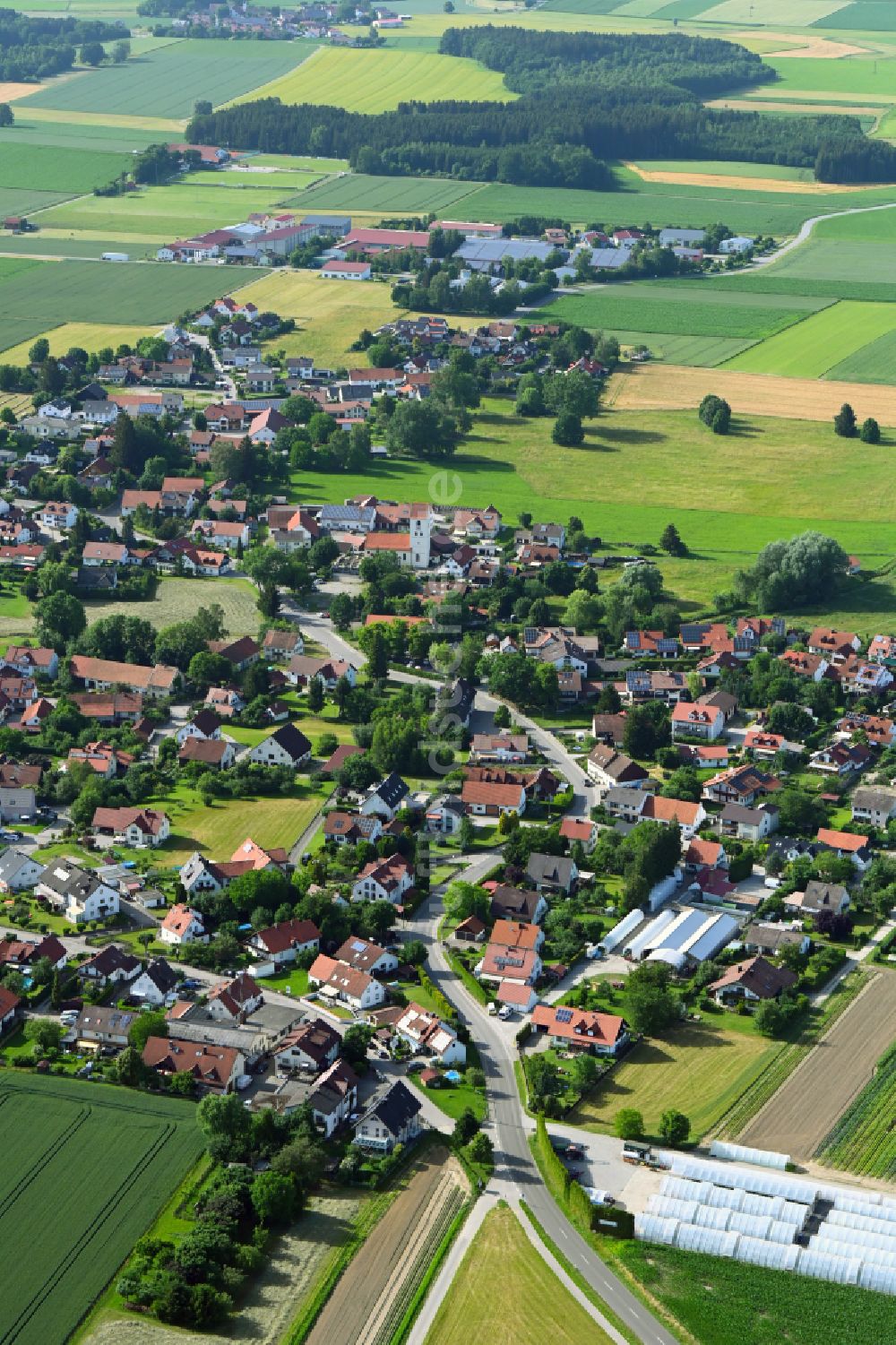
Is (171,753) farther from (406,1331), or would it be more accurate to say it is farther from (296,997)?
(406,1331)

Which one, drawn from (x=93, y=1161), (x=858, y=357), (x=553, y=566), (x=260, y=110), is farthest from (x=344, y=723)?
(x=260, y=110)

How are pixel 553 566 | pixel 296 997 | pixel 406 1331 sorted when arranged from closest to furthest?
pixel 406 1331, pixel 296 997, pixel 553 566

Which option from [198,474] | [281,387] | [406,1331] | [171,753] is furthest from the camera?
[281,387]

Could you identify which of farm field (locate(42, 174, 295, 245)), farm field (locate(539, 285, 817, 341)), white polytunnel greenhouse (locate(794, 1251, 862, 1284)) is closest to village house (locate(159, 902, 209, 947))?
white polytunnel greenhouse (locate(794, 1251, 862, 1284))

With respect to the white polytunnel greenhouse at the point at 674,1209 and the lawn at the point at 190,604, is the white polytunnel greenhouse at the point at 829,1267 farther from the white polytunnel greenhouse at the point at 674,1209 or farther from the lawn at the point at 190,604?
the lawn at the point at 190,604

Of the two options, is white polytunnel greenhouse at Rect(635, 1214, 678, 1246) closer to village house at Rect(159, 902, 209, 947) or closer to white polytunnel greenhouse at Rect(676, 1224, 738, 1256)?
white polytunnel greenhouse at Rect(676, 1224, 738, 1256)

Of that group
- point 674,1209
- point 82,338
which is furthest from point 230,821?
point 82,338

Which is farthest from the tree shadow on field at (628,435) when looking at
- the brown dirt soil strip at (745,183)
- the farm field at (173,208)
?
Result: the brown dirt soil strip at (745,183)

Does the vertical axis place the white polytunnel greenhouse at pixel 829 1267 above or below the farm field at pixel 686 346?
below
